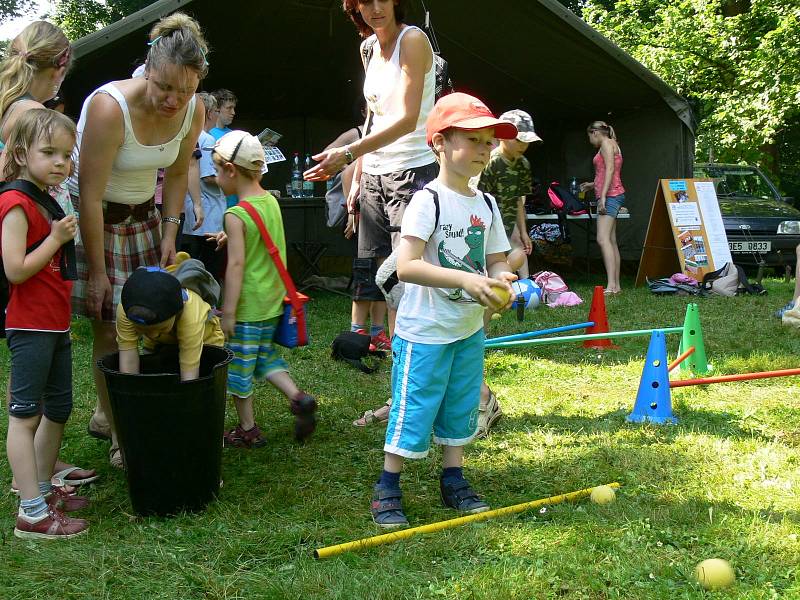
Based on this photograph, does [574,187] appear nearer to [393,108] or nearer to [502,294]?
[393,108]

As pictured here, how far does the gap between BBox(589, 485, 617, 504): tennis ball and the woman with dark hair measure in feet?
4.98

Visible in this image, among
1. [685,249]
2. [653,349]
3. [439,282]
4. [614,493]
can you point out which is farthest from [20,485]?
[685,249]

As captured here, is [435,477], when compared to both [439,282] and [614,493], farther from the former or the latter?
[439,282]

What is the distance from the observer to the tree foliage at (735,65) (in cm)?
1605

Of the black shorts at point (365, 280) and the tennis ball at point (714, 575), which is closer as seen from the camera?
the tennis ball at point (714, 575)

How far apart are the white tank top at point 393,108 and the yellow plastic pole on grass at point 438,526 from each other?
171 centimetres

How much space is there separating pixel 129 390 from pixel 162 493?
0.42 metres

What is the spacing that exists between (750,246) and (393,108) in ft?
28.8

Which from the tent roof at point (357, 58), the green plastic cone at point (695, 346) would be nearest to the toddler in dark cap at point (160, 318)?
the green plastic cone at point (695, 346)

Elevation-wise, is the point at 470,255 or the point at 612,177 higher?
the point at 612,177

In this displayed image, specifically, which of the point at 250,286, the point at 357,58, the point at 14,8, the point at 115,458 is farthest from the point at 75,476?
the point at 14,8

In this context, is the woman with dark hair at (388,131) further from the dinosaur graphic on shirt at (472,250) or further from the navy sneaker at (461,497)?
the navy sneaker at (461,497)

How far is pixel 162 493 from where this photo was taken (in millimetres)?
2988

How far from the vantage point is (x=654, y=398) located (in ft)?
13.5
